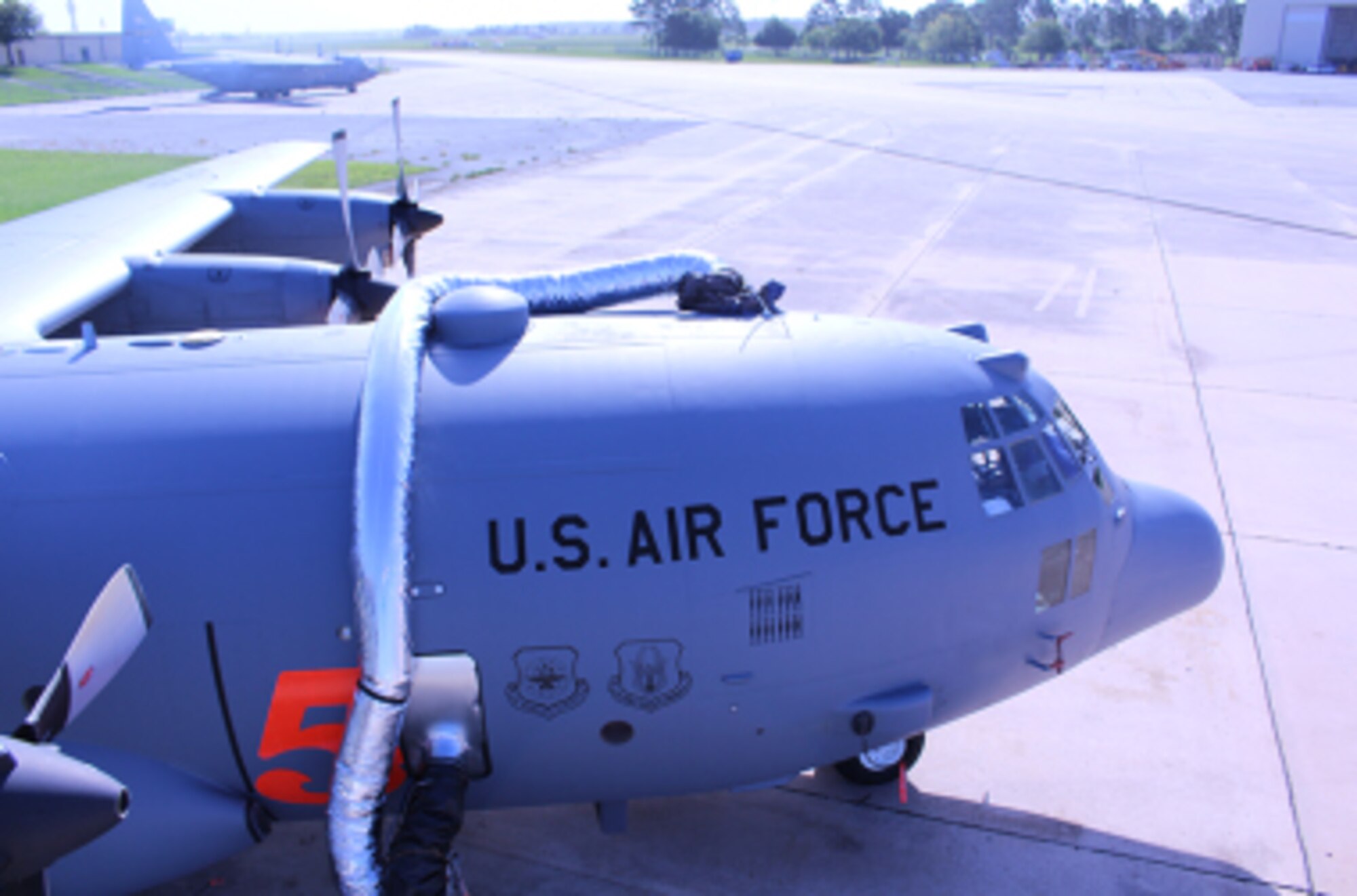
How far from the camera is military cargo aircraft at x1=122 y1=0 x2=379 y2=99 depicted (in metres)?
73.4

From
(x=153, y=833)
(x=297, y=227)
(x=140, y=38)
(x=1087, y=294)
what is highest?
(x=140, y=38)

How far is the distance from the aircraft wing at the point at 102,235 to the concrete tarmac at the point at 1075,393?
6.29m

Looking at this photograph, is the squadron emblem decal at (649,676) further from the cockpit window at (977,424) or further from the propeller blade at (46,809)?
the propeller blade at (46,809)

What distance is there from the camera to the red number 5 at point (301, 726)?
6871 millimetres

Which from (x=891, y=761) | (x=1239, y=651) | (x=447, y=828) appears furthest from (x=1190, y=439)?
(x=447, y=828)

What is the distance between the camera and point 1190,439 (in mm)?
16375

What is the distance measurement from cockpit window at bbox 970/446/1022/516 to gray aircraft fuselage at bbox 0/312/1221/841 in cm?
6

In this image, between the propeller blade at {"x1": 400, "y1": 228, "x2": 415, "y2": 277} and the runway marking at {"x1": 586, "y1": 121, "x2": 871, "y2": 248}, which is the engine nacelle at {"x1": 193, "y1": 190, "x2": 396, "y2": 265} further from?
the runway marking at {"x1": 586, "y1": 121, "x2": 871, "y2": 248}

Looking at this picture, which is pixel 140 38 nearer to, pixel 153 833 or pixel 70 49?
pixel 70 49

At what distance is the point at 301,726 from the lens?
698cm

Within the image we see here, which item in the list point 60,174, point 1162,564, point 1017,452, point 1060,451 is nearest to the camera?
point 1017,452

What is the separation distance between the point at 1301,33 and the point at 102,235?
136m

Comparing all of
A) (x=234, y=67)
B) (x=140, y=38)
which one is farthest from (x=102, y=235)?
(x=140, y=38)

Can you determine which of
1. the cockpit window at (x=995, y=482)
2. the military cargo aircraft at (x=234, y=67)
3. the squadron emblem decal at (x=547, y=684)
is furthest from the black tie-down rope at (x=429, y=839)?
the military cargo aircraft at (x=234, y=67)
